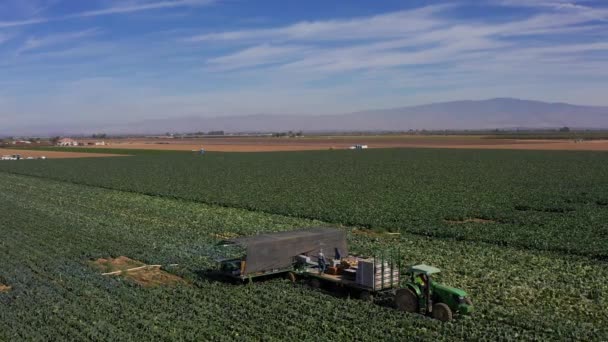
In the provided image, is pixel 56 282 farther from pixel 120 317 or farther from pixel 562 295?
pixel 562 295

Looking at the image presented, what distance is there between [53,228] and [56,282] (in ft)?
36.9

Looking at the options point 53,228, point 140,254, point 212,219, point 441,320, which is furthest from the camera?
point 212,219

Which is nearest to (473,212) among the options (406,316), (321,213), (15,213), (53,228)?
(321,213)

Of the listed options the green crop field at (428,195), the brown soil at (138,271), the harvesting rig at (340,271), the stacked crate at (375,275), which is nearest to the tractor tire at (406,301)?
the harvesting rig at (340,271)

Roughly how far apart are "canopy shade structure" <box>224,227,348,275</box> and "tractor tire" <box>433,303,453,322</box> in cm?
547

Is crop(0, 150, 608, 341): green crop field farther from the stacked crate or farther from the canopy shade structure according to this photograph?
the canopy shade structure

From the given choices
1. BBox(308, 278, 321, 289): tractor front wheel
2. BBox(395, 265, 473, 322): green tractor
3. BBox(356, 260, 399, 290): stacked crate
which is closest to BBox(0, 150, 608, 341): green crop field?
BBox(395, 265, 473, 322): green tractor

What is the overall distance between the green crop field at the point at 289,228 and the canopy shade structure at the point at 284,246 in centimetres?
73

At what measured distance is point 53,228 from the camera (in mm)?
28984

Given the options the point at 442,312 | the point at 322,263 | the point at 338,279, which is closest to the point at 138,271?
the point at 322,263

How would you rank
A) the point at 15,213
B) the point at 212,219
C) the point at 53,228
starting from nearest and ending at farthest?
the point at 53,228, the point at 212,219, the point at 15,213

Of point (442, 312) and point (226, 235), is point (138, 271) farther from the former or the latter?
point (442, 312)

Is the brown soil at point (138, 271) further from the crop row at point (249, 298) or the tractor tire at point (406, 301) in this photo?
the tractor tire at point (406, 301)

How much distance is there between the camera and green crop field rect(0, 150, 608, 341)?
1442cm
